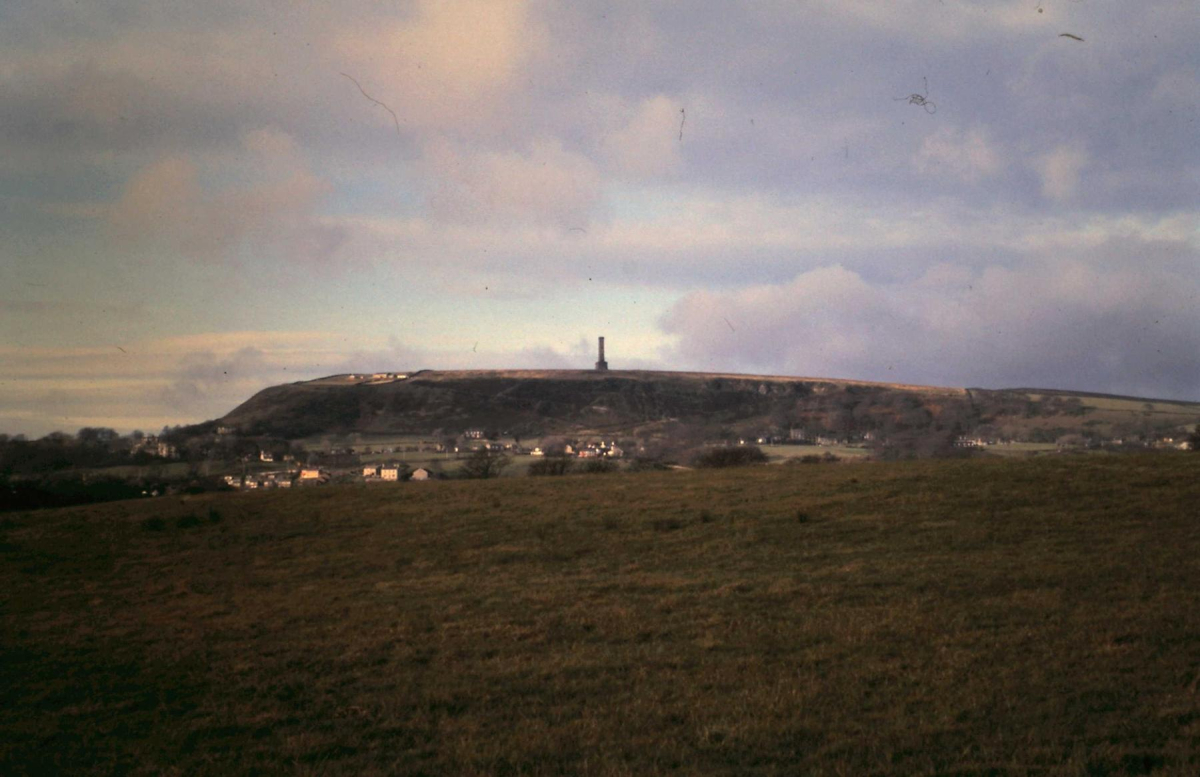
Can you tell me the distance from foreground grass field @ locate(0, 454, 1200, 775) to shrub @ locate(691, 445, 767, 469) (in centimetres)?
1530

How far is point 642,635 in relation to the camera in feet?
37.6

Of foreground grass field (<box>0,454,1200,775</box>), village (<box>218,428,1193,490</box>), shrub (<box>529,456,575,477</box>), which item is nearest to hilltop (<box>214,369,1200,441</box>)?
village (<box>218,428,1193,490</box>)

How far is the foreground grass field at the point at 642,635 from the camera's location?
7250 mm

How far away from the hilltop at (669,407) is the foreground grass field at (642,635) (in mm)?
33490

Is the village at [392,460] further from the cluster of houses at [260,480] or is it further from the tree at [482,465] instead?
the tree at [482,465]

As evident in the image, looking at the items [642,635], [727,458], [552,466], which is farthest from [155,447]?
[642,635]

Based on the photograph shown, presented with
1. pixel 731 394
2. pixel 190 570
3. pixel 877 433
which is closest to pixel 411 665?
pixel 190 570

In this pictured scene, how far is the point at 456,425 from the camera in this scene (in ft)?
227

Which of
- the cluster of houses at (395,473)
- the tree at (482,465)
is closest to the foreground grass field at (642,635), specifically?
the tree at (482,465)

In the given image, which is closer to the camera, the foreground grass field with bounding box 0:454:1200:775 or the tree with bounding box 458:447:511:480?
the foreground grass field with bounding box 0:454:1200:775

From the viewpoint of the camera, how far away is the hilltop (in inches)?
2192

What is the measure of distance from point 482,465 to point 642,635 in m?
28.3

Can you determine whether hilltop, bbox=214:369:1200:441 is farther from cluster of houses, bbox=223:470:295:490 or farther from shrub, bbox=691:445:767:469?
cluster of houses, bbox=223:470:295:490

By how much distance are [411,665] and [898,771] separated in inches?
245
